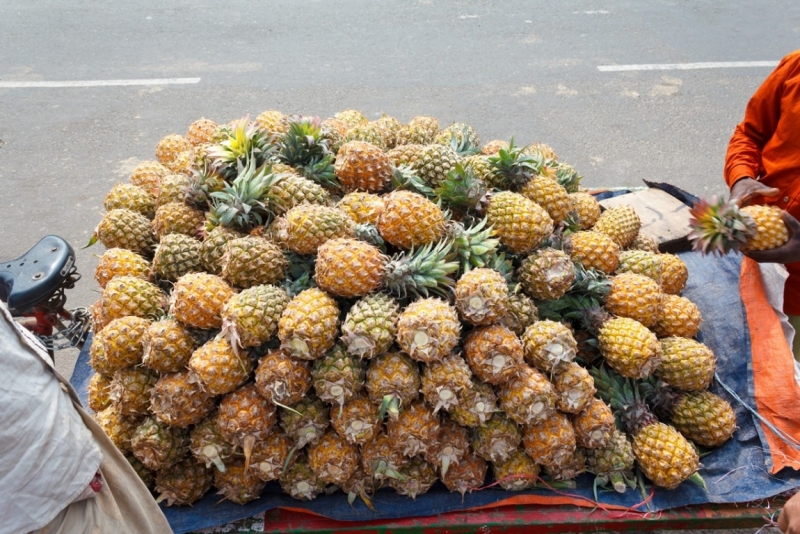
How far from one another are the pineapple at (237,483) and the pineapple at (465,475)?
876mm

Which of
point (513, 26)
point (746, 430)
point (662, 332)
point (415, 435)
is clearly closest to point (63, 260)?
point (415, 435)

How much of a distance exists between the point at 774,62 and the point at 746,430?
23.1 ft

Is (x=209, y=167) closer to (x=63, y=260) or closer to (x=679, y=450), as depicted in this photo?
(x=63, y=260)

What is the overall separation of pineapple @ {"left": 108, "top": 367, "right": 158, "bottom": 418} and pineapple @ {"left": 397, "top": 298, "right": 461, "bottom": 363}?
45.9 inches

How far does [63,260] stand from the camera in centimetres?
313

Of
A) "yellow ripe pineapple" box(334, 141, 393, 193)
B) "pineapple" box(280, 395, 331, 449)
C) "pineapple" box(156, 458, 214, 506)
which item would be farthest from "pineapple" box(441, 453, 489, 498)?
"yellow ripe pineapple" box(334, 141, 393, 193)

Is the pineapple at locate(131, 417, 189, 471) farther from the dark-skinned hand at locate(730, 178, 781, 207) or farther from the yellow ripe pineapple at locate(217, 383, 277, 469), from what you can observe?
the dark-skinned hand at locate(730, 178, 781, 207)

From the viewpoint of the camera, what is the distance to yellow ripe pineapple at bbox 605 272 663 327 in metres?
2.87

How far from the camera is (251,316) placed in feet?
7.79

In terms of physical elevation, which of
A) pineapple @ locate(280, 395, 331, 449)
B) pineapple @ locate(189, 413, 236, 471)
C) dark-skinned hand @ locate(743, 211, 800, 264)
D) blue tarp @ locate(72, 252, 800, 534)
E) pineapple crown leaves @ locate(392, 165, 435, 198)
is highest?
pineapple crown leaves @ locate(392, 165, 435, 198)

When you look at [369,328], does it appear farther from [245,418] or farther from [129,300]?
[129,300]

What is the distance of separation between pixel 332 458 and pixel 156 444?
2.53ft

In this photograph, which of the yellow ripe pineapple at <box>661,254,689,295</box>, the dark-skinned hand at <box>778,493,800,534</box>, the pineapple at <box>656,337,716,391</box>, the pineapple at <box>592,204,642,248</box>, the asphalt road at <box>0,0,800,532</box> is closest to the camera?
the dark-skinned hand at <box>778,493,800,534</box>

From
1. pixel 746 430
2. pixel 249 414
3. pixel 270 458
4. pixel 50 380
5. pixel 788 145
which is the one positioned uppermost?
pixel 788 145
